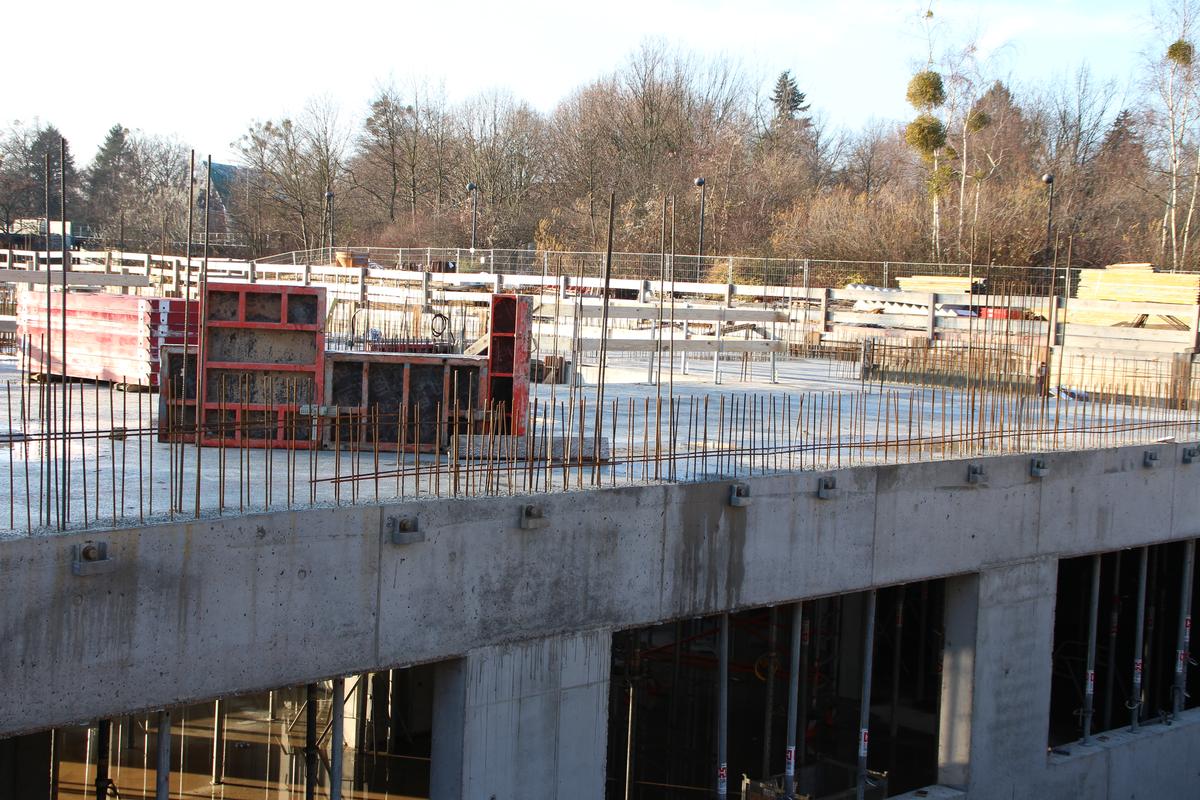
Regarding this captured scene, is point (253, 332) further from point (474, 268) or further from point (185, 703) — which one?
point (474, 268)

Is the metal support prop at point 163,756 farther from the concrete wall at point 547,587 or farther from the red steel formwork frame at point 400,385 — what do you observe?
the red steel formwork frame at point 400,385

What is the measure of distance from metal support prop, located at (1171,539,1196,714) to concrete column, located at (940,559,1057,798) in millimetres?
2818

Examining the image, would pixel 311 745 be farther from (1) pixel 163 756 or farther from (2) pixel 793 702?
(2) pixel 793 702

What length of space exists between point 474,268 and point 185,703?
95.6ft

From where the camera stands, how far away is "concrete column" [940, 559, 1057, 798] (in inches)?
517

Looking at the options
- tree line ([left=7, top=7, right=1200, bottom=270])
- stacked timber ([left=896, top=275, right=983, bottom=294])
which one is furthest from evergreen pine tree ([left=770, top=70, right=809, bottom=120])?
stacked timber ([left=896, top=275, right=983, bottom=294])

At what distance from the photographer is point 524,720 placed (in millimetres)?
10078

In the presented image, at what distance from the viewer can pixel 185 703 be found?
8273mm

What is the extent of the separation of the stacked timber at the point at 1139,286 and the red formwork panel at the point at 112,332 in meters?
17.8

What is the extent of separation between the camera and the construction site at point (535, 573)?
8.55 meters

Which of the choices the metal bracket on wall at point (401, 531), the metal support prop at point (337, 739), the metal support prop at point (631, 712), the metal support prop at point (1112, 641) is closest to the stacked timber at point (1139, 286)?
the metal support prop at point (1112, 641)

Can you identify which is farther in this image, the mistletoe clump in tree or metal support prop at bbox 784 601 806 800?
the mistletoe clump in tree

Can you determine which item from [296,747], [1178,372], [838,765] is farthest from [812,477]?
[1178,372]

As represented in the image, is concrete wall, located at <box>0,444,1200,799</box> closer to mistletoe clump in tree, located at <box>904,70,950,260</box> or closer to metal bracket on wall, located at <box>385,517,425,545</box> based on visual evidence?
metal bracket on wall, located at <box>385,517,425,545</box>
